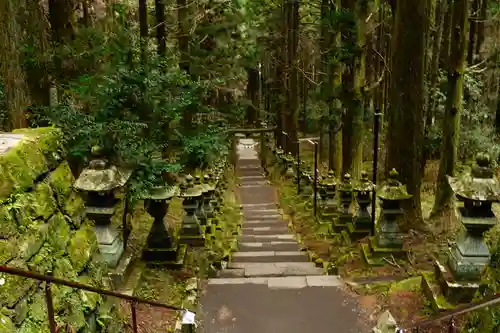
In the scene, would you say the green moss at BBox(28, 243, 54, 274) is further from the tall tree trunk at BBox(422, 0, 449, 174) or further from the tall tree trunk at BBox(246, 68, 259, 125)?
the tall tree trunk at BBox(246, 68, 259, 125)

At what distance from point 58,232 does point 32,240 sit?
16.2 inches

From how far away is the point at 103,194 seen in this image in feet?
18.2

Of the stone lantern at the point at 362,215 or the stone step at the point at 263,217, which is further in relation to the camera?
the stone step at the point at 263,217

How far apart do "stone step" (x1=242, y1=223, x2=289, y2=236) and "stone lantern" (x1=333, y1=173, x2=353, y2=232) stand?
102 inches

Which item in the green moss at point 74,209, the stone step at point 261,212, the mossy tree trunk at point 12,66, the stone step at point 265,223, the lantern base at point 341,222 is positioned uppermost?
the mossy tree trunk at point 12,66

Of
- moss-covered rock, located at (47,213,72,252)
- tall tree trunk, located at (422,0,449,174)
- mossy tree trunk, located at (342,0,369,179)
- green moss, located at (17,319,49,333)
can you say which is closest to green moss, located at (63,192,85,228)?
moss-covered rock, located at (47,213,72,252)

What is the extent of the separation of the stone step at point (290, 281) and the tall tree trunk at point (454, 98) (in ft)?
11.8

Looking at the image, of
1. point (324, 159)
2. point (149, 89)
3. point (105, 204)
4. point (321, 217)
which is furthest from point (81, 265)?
point (324, 159)

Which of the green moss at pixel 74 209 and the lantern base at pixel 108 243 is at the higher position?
the green moss at pixel 74 209

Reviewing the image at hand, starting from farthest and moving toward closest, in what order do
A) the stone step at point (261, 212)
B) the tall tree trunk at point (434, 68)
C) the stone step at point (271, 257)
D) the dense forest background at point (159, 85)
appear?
the stone step at point (261, 212)
the tall tree trunk at point (434, 68)
the stone step at point (271, 257)
the dense forest background at point (159, 85)

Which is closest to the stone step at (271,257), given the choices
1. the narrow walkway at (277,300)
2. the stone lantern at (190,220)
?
the narrow walkway at (277,300)

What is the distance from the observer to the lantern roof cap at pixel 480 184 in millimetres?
5293

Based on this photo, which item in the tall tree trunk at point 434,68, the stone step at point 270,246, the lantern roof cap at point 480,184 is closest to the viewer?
the lantern roof cap at point 480,184

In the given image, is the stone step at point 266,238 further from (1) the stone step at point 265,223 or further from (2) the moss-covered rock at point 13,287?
(2) the moss-covered rock at point 13,287
